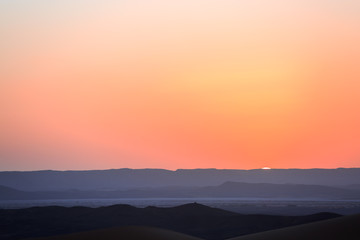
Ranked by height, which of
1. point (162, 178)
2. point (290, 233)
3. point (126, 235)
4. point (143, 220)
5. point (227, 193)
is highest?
point (162, 178)

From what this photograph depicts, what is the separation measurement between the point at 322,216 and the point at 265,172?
151115 millimetres

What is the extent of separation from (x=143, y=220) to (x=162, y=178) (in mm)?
137694

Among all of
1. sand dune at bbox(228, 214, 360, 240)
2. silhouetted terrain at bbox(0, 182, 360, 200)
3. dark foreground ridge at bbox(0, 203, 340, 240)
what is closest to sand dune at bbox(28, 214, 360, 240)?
sand dune at bbox(228, 214, 360, 240)

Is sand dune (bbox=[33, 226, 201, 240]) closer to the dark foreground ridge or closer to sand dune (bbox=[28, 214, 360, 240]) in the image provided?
sand dune (bbox=[28, 214, 360, 240])

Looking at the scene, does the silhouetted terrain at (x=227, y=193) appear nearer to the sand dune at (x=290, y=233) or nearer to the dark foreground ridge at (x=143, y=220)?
the dark foreground ridge at (x=143, y=220)

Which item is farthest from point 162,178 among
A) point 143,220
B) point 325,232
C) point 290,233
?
point 325,232

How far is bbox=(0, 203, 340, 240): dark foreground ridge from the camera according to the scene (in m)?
40.5

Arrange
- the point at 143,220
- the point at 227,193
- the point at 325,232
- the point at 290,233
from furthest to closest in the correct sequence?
the point at 227,193 < the point at 143,220 < the point at 290,233 < the point at 325,232

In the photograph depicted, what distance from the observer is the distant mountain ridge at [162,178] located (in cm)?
17925

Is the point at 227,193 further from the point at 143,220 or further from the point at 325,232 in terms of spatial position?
the point at 325,232

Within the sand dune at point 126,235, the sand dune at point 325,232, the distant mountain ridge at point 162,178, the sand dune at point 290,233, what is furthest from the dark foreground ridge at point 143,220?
the distant mountain ridge at point 162,178

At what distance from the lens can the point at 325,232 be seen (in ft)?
64.1

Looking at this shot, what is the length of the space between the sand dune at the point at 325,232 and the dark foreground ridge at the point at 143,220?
16.7m

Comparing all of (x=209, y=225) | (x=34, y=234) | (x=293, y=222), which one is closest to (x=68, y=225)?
(x=34, y=234)
